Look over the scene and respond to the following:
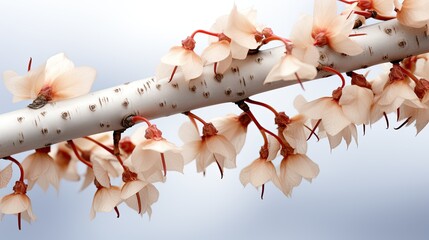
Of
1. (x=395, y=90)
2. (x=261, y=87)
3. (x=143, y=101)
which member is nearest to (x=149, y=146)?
(x=143, y=101)

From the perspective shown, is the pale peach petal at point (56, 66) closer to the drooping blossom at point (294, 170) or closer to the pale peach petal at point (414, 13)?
the drooping blossom at point (294, 170)

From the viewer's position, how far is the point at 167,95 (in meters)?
1.20

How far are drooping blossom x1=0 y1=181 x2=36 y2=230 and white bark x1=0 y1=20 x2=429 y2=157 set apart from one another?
12cm

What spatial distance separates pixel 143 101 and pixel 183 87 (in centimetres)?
7

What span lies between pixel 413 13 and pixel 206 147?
0.38 m

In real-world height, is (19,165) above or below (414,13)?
below

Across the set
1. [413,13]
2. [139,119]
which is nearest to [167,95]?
[139,119]

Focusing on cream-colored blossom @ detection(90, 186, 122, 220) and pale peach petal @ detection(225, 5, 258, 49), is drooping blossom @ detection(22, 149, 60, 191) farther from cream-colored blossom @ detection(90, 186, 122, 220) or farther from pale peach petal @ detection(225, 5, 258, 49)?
pale peach petal @ detection(225, 5, 258, 49)

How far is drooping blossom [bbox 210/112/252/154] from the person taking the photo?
1317 millimetres

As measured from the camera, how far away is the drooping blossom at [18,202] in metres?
1.32

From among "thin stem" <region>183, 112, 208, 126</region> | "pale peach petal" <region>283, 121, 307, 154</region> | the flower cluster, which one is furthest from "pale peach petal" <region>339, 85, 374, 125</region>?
"thin stem" <region>183, 112, 208, 126</region>

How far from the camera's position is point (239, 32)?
116cm

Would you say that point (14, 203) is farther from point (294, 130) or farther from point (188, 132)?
point (294, 130)

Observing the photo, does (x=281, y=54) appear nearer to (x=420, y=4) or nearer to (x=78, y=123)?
(x=420, y=4)
